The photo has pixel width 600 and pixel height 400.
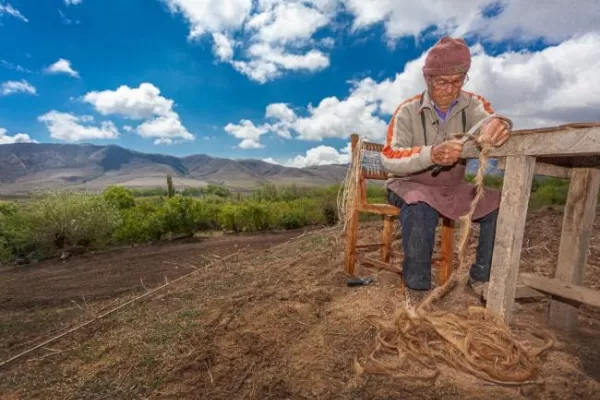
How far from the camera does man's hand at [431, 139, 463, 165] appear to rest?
2164 mm

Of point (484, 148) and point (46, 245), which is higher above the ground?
point (484, 148)

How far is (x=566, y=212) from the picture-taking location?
2.23 metres

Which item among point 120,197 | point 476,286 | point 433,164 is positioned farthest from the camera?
point 120,197

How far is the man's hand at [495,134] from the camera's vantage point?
1953 millimetres

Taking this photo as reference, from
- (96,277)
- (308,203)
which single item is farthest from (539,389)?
(308,203)

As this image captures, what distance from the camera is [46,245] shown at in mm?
7574

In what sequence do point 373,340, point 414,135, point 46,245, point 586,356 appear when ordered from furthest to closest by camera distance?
point 46,245
point 414,135
point 373,340
point 586,356

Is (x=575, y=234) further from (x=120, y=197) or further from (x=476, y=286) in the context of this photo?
(x=120, y=197)

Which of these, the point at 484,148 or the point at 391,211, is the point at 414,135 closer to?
the point at 391,211

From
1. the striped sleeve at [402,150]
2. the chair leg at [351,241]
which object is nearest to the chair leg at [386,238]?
the chair leg at [351,241]

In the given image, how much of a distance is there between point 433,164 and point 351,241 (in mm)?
1322

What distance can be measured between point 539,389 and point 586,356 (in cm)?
52

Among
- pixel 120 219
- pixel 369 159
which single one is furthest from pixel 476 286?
pixel 120 219

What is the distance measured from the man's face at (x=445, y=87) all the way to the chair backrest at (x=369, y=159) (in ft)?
2.57
